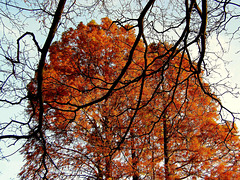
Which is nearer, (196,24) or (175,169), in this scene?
(196,24)

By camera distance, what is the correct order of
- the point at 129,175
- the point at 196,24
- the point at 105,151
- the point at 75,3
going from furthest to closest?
the point at 129,175
the point at 105,151
the point at 196,24
the point at 75,3

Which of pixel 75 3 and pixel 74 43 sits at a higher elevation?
pixel 74 43

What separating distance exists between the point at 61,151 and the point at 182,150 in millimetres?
3967

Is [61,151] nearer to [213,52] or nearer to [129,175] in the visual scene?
[129,175]

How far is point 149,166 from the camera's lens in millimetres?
6207

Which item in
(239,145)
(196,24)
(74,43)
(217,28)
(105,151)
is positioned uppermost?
(74,43)

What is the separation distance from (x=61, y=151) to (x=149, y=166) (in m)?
2.89

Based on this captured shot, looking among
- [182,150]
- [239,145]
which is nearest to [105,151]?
[182,150]

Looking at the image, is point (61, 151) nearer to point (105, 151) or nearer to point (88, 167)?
point (88, 167)

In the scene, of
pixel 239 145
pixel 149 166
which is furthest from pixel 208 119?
pixel 149 166

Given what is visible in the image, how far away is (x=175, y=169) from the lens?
6.70m

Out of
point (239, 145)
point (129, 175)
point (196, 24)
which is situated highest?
point (196, 24)

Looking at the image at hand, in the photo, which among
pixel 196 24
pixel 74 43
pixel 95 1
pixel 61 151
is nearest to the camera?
pixel 95 1

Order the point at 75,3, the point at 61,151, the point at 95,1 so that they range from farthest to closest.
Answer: the point at 61,151 → the point at 95,1 → the point at 75,3
